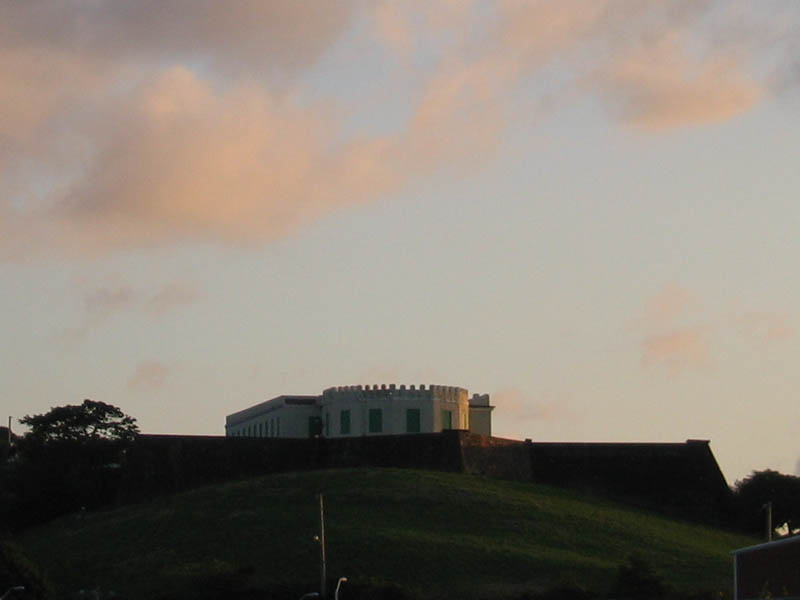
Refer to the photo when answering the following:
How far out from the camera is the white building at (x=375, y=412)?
285ft

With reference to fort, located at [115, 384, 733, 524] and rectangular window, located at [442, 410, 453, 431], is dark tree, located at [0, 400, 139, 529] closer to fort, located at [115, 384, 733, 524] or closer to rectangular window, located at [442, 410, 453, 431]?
fort, located at [115, 384, 733, 524]

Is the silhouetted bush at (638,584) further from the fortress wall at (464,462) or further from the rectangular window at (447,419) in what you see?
the rectangular window at (447,419)

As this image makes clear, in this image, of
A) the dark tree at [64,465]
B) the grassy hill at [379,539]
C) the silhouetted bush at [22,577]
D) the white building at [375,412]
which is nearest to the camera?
the silhouetted bush at [22,577]

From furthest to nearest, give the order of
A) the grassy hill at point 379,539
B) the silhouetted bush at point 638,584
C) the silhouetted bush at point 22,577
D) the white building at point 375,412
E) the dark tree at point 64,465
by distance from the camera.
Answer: the white building at point 375,412 → the dark tree at point 64,465 → the grassy hill at point 379,539 → the silhouetted bush at point 22,577 → the silhouetted bush at point 638,584

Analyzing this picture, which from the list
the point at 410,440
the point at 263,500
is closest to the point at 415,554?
the point at 263,500

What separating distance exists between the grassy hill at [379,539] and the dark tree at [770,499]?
3844mm

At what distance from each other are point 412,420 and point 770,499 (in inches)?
719

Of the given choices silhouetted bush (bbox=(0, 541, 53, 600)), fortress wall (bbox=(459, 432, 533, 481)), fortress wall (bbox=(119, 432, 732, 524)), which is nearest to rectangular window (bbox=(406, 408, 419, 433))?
fortress wall (bbox=(119, 432, 732, 524))

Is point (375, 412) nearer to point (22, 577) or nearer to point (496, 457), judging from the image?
point (496, 457)

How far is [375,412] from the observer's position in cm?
8700

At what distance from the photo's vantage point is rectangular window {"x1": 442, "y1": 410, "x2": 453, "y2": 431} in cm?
8756

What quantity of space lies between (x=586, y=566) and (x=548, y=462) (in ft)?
63.7

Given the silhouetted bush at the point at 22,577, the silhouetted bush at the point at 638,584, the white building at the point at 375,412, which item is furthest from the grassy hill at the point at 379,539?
the white building at the point at 375,412

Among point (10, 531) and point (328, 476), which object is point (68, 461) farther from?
point (328, 476)
